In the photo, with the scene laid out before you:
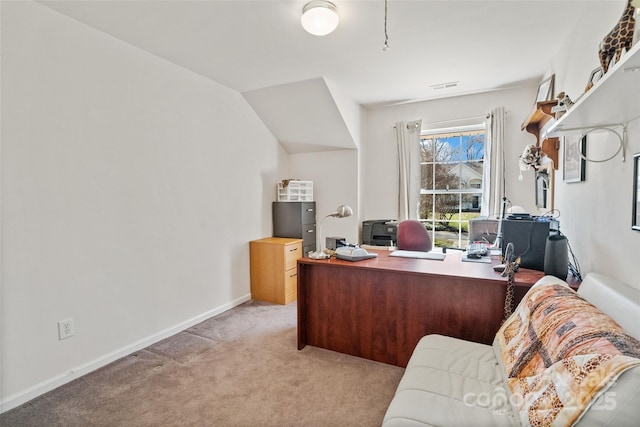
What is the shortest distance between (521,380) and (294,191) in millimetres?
3300

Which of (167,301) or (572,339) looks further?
(167,301)

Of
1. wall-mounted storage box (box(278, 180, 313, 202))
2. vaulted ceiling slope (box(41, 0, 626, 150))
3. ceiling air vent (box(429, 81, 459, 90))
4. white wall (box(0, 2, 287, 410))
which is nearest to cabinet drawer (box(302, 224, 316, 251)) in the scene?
wall-mounted storage box (box(278, 180, 313, 202))

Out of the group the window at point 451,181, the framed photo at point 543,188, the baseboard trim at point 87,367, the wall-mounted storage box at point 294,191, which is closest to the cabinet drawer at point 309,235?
the wall-mounted storage box at point 294,191

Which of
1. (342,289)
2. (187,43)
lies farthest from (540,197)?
(187,43)

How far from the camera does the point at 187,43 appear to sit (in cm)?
248

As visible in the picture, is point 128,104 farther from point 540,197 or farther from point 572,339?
point 540,197

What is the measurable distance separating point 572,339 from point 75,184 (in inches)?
111

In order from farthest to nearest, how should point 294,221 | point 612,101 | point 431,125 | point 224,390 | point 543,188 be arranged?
point 431,125 < point 294,221 < point 543,188 < point 224,390 < point 612,101

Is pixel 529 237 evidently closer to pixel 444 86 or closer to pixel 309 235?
pixel 444 86

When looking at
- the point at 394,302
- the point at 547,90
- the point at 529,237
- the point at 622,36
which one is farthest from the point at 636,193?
the point at 547,90

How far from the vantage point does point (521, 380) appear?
3.79ft

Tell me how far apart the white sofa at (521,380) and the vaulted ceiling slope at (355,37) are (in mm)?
1506

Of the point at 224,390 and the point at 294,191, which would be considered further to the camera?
the point at 294,191

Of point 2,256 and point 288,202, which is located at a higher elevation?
point 288,202
